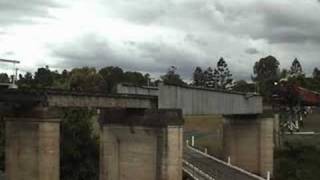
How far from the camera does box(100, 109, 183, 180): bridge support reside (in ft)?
187

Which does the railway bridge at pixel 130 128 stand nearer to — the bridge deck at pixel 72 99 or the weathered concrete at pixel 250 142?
the bridge deck at pixel 72 99

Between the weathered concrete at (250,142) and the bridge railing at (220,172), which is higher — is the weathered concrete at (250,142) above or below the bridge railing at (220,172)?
above

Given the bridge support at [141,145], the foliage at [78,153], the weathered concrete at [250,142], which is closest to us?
the bridge support at [141,145]

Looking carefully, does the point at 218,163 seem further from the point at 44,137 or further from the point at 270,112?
the point at 44,137

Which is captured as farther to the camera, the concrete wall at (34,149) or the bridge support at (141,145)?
the bridge support at (141,145)

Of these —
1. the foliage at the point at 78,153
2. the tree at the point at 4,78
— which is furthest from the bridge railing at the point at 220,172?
the tree at the point at 4,78

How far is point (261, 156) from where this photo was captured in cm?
8112

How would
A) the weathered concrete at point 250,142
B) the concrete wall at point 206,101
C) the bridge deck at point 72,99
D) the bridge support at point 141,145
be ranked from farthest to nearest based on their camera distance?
1. the weathered concrete at point 250,142
2. the concrete wall at point 206,101
3. the bridge support at point 141,145
4. the bridge deck at point 72,99

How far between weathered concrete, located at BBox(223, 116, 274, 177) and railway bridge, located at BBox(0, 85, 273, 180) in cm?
13

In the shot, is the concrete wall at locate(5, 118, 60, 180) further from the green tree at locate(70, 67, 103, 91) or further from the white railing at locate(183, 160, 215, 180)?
the green tree at locate(70, 67, 103, 91)

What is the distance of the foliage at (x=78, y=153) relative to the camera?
261 ft

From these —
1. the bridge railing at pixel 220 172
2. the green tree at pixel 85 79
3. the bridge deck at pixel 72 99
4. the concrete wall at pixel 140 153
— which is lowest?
the bridge railing at pixel 220 172

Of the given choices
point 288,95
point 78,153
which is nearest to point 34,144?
point 78,153

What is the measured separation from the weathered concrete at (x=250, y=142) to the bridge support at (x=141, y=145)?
25402 mm
